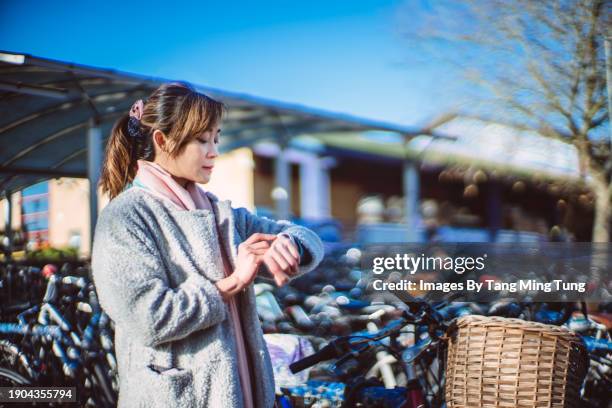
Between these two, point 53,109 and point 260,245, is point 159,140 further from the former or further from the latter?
point 53,109

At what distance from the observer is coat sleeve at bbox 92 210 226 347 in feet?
4.56

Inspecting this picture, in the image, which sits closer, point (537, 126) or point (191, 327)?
point (191, 327)

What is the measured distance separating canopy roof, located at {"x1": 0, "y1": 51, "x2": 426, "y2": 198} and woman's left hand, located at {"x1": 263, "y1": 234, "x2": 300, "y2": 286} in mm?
1537

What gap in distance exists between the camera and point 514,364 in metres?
1.73

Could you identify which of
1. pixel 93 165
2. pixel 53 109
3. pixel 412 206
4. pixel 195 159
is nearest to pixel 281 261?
pixel 195 159

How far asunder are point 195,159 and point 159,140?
0.11 metres

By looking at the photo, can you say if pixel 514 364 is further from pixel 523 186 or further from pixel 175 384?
pixel 523 186

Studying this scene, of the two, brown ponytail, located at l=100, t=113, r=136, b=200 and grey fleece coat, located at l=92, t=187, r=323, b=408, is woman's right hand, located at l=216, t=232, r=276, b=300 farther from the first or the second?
brown ponytail, located at l=100, t=113, r=136, b=200

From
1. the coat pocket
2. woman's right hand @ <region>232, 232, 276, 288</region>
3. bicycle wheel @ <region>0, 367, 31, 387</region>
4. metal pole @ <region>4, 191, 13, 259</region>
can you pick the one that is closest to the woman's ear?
woman's right hand @ <region>232, 232, 276, 288</region>

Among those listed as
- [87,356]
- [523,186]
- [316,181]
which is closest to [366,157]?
[316,181]

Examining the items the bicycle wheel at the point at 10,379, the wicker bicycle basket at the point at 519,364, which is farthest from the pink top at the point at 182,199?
the bicycle wheel at the point at 10,379

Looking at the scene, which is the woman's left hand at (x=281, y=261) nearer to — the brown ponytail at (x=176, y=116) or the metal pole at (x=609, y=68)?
the brown ponytail at (x=176, y=116)

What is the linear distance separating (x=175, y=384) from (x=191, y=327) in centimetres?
16

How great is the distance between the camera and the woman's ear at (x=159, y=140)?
1581mm
